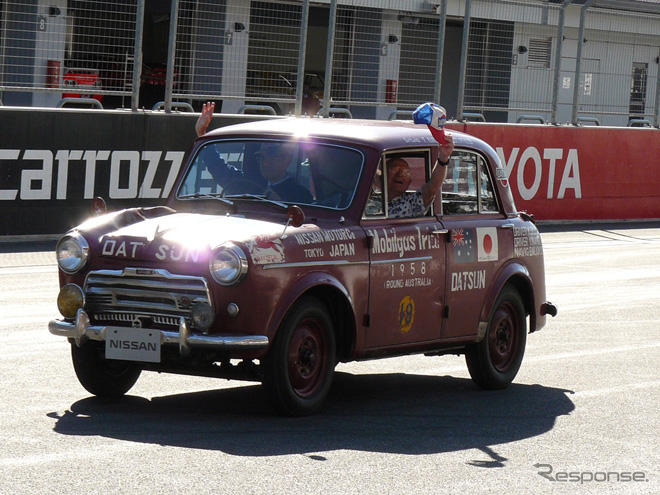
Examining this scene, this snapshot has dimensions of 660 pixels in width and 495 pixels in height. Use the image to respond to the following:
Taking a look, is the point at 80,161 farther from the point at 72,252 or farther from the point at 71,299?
the point at 71,299

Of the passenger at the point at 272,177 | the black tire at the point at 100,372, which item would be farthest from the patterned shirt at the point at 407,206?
the black tire at the point at 100,372

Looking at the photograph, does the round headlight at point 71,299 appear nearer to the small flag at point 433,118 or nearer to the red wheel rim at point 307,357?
the red wheel rim at point 307,357

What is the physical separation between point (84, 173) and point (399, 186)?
8355mm

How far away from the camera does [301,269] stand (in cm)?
776

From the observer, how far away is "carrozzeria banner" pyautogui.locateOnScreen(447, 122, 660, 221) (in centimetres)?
2192

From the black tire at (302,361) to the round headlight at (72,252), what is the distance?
1.19 m

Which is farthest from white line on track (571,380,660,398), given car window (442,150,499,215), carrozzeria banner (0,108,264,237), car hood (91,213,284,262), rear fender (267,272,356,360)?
carrozzeria banner (0,108,264,237)

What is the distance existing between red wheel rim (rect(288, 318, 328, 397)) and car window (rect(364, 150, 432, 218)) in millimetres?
920

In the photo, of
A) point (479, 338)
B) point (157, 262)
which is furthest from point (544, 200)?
point (157, 262)

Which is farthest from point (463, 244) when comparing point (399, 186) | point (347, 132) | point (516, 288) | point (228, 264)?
point (228, 264)

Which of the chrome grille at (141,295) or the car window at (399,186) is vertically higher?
the car window at (399,186)

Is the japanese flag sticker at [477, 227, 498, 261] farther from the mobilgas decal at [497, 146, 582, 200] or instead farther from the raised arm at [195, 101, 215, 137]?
the mobilgas decal at [497, 146, 582, 200]

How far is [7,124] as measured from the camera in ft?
51.6

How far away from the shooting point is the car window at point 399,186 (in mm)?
8609
